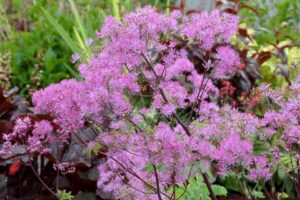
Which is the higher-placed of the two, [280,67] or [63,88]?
[63,88]

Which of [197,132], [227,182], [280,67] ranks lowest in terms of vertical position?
[227,182]

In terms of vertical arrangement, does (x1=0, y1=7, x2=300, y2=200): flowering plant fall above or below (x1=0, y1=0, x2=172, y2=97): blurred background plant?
above

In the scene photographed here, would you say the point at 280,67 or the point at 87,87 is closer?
the point at 87,87

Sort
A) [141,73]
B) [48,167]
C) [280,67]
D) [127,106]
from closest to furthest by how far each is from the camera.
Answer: [127,106], [141,73], [48,167], [280,67]

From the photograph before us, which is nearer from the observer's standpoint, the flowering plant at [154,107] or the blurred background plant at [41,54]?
the flowering plant at [154,107]

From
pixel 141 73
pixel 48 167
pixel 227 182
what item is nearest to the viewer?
pixel 141 73

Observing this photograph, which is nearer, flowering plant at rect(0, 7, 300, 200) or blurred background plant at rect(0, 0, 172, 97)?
flowering plant at rect(0, 7, 300, 200)

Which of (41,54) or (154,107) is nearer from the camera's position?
(154,107)

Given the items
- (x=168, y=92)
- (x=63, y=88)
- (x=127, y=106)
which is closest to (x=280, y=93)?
(x=168, y=92)

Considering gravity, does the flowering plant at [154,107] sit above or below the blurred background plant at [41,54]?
above

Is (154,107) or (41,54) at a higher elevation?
(154,107)

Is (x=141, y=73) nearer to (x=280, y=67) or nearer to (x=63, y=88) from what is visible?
(x=63, y=88)
